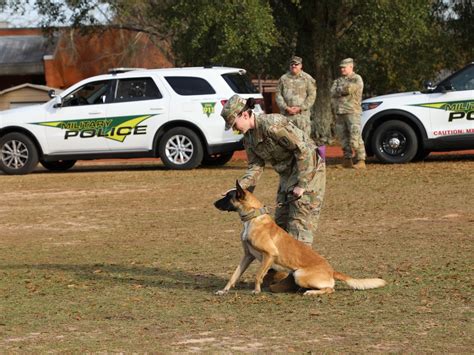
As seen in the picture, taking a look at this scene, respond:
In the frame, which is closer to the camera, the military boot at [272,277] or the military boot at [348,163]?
the military boot at [272,277]

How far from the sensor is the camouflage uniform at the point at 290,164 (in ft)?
25.8

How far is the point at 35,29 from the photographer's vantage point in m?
42.8

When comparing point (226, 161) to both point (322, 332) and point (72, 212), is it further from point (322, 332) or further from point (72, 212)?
point (322, 332)

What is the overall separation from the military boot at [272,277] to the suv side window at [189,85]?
10.6 metres

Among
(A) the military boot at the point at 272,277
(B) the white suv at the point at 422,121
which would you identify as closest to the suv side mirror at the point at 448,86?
(B) the white suv at the point at 422,121

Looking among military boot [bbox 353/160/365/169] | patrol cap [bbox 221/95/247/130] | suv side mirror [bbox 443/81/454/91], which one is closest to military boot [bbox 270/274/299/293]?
patrol cap [bbox 221/95/247/130]

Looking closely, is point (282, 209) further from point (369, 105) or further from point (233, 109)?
point (369, 105)

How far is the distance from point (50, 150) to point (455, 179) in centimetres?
750

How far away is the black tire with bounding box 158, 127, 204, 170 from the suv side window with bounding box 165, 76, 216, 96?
0.69 metres

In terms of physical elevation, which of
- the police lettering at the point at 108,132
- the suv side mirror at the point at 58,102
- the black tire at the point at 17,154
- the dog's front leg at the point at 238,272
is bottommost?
the dog's front leg at the point at 238,272

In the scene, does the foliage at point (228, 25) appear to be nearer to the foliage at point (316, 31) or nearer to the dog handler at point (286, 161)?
the foliage at point (316, 31)

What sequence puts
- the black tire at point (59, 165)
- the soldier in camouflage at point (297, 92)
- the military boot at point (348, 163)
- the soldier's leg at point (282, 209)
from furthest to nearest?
the black tire at point (59, 165) < the military boot at point (348, 163) < the soldier in camouflage at point (297, 92) < the soldier's leg at point (282, 209)

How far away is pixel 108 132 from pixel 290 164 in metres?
11.1

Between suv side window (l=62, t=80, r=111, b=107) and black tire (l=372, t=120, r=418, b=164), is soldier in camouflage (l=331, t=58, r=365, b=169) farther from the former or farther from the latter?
suv side window (l=62, t=80, r=111, b=107)
